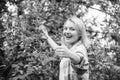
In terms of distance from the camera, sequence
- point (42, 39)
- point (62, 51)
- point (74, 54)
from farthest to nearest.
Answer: point (42, 39) → point (74, 54) → point (62, 51)

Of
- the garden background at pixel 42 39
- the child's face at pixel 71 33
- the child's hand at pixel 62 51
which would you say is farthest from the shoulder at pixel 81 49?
the garden background at pixel 42 39

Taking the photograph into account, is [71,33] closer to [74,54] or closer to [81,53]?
[81,53]

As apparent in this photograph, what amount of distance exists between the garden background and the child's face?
180cm

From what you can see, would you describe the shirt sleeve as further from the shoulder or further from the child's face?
the child's face

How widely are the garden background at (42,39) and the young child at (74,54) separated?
181 cm

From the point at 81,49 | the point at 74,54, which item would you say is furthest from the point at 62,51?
the point at 81,49

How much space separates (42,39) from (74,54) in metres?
2.80

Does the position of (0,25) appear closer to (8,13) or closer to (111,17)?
(8,13)

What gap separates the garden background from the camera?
5.99 m

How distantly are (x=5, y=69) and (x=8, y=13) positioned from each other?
4.82ft

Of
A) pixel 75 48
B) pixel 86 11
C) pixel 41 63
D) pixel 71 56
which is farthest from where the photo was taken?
pixel 86 11

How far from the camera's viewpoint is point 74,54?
3461 mm

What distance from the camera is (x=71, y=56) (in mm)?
3434

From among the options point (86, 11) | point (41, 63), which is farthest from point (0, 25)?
A: point (86, 11)
